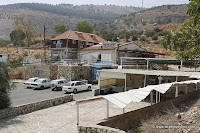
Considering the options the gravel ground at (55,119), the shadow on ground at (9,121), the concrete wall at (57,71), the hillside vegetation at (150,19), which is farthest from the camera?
the hillside vegetation at (150,19)

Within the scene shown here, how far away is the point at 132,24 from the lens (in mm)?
134375

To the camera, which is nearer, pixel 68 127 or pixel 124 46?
pixel 68 127

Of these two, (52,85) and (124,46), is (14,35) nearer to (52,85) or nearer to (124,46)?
(124,46)

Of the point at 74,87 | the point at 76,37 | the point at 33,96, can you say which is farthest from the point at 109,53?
the point at 33,96

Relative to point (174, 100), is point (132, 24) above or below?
above

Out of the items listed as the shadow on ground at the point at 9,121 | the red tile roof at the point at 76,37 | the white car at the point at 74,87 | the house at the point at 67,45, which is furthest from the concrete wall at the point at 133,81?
the red tile roof at the point at 76,37

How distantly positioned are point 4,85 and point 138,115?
31.4 feet

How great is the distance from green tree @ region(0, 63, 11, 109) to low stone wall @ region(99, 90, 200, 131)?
9.11 m

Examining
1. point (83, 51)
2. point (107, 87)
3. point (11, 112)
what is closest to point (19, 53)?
point (83, 51)

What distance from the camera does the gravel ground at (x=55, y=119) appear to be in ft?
41.5

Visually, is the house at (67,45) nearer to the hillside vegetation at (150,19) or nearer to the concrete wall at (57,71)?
the concrete wall at (57,71)

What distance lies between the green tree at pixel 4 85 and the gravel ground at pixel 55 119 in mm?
1330

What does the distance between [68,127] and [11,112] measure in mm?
5320

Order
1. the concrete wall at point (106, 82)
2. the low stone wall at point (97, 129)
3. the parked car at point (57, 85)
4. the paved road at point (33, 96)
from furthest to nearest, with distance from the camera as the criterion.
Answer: the parked car at point (57, 85)
the concrete wall at point (106, 82)
the paved road at point (33, 96)
the low stone wall at point (97, 129)
